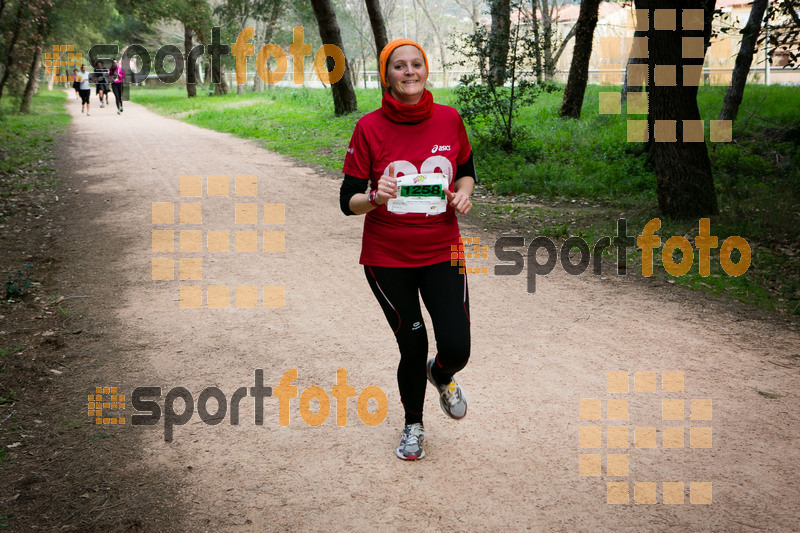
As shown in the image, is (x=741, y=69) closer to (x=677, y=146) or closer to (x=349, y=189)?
(x=677, y=146)

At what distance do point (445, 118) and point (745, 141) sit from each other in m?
12.9

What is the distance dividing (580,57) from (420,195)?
1559 centimetres

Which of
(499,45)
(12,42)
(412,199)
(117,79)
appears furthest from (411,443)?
(117,79)

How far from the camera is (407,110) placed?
3.49 m

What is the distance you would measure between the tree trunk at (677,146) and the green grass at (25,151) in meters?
9.87

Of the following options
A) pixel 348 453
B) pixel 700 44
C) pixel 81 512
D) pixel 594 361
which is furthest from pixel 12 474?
pixel 700 44

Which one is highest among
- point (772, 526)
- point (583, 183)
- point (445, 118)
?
point (445, 118)

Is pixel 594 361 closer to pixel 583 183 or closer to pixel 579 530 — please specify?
pixel 579 530

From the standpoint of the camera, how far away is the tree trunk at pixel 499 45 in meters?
13.4

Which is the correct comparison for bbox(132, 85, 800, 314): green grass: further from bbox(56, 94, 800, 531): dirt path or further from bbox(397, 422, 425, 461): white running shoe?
bbox(397, 422, 425, 461): white running shoe

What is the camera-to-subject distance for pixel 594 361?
5.45 meters

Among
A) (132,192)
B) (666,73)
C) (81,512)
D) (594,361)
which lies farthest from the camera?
(132,192)

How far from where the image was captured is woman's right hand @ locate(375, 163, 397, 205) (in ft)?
10.9

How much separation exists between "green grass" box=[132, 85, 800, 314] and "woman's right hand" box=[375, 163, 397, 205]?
5186 millimetres
